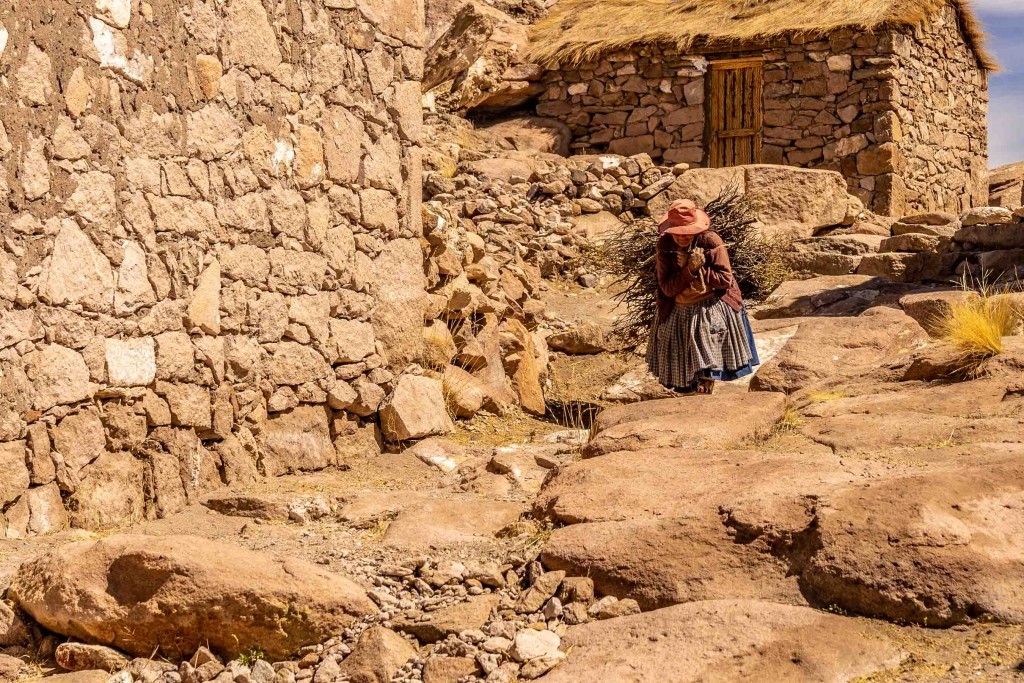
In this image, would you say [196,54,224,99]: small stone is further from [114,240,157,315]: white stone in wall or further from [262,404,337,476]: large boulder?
[262,404,337,476]: large boulder

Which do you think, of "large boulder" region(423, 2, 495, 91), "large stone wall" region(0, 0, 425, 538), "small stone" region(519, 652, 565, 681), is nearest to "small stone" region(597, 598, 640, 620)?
"small stone" region(519, 652, 565, 681)

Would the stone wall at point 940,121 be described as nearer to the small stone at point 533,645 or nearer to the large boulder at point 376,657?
the small stone at point 533,645

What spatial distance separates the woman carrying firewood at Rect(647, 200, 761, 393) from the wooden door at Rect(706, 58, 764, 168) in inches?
296

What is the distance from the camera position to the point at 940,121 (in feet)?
47.7

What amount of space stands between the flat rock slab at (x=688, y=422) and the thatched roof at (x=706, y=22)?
915 centimetres

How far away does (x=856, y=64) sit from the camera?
13.4m

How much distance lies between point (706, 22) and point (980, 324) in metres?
9.47

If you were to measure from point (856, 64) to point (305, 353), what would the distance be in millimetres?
9631

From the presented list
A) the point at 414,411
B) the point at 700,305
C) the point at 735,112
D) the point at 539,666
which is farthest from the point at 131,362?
the point at 735,112

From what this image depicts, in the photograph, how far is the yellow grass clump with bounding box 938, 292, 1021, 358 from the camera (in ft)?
18.8

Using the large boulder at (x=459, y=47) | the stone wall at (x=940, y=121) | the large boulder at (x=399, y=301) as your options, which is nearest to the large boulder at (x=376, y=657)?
the large boulder at (x=399, y=301)

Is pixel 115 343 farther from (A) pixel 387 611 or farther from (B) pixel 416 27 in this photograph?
(B) pixel 416 27

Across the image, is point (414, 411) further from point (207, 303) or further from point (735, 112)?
point (735, 112)

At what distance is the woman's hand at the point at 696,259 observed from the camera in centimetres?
652
